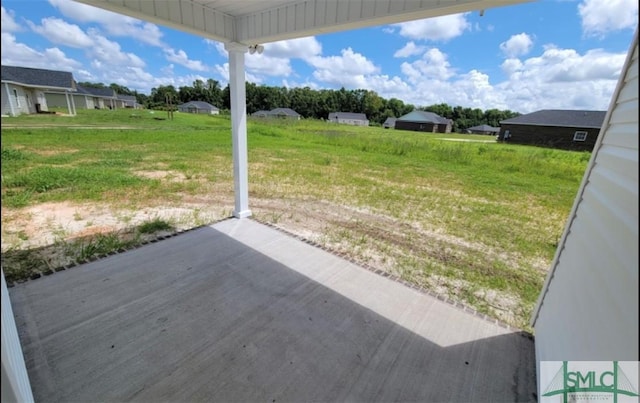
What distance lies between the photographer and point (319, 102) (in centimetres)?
4556

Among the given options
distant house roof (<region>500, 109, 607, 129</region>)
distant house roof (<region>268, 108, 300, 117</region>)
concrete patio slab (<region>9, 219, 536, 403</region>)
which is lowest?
concrete patio slab (<region>9, 219, 536, 403</region>)

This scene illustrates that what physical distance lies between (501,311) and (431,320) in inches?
27.2

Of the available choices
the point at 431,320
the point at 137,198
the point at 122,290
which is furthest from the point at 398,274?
the point at 137,198

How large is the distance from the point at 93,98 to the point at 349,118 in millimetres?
31147

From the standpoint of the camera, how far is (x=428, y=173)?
7.63 meters

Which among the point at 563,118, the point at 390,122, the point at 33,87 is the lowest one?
the point at 390,122

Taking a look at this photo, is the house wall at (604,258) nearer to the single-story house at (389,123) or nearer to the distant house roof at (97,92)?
the distant house roof at (97,92)

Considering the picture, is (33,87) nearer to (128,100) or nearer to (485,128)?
(128,100)

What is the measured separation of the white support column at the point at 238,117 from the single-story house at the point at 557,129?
912 inches

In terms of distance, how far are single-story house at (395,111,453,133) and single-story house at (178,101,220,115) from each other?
87.3 feet

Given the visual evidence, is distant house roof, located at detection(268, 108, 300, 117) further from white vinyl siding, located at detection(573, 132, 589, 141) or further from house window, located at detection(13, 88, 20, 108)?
white vinyl siding, located at detection(573, 132, 589, 141)

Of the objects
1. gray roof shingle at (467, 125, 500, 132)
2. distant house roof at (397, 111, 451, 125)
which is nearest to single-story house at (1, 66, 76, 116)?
distant house roof at (397, 111, 451, 125)

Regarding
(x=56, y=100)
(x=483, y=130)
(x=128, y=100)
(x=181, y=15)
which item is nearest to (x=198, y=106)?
(x=128, y=100)

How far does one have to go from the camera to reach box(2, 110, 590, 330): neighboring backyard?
9.60 feet
